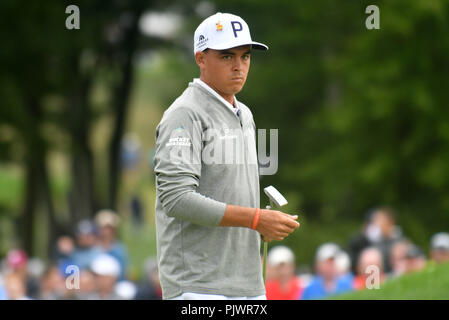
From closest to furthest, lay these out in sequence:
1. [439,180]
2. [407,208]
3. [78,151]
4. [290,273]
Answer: [290,273] < [439,180] < [407,208] < [78,151]

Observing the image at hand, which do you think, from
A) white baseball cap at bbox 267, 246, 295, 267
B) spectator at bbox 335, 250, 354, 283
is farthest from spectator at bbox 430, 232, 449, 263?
white baseball cap at bbox 267, 246, 295, 267

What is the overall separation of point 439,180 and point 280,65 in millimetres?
6515

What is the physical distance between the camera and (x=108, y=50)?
76.0ft

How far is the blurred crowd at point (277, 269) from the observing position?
9492 mm

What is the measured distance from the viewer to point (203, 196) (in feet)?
12.5

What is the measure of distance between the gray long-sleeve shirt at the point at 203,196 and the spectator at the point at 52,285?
7641 millimetres

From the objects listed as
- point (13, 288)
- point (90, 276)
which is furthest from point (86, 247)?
point (90, 276)

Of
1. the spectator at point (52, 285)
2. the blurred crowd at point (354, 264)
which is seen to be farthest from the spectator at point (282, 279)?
the spectator at point (52, 285)

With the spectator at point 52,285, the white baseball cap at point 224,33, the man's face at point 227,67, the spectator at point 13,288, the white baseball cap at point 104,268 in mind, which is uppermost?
the white baseball cap at point 224,33

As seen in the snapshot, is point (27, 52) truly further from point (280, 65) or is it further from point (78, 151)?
point (280, 65)

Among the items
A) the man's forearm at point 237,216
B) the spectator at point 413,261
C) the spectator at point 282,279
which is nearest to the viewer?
the man's forearm at point 237,216

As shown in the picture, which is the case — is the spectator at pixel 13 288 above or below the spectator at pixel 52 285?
above

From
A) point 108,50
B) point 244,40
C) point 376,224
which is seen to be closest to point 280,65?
point 108,50

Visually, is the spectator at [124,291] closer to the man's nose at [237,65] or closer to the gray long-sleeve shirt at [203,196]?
the gray long-sleeve shirt at [203,196]
